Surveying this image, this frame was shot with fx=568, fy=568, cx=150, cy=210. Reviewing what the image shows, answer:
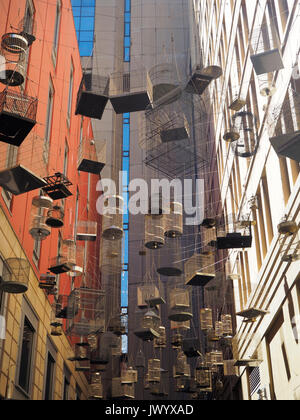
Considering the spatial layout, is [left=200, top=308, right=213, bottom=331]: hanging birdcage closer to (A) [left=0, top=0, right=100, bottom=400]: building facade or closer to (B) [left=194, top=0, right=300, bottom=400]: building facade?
(B) [left=194, top=0, right=300, bottom=400]: building facade

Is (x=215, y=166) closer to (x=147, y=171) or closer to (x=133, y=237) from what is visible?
(x=147, y=171)

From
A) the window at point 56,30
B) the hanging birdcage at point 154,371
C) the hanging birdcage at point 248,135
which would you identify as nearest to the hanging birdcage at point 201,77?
the hanging birdcage at point 248,135

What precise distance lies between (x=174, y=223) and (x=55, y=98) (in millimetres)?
7370

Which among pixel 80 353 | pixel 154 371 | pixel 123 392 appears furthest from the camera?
pixel 123 392

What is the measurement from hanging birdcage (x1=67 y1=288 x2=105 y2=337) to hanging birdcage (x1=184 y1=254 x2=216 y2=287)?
376cm

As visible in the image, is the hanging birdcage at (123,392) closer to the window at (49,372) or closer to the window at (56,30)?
the window at (49,372)

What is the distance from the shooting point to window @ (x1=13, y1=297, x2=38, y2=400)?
48.5 ft

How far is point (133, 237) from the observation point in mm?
34281

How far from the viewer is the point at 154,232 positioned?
1525cm

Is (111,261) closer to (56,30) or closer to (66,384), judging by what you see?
(66,384)

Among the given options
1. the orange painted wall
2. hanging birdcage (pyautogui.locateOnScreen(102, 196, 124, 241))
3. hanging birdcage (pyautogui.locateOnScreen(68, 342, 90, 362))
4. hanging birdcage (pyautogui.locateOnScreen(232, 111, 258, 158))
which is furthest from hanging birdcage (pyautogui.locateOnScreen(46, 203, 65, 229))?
hanging birdcage (pyautogui.locateOnScreen(68, 342, 90, 362))

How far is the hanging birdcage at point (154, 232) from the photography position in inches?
592

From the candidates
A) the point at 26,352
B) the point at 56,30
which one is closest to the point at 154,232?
the point at 26,352
